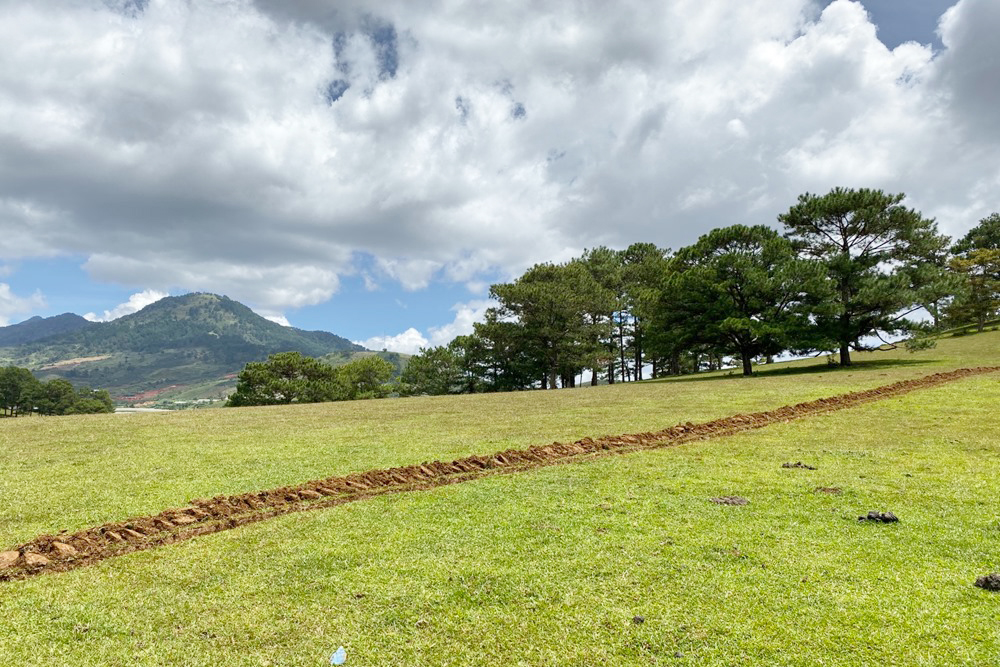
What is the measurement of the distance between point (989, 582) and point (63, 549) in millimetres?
11833

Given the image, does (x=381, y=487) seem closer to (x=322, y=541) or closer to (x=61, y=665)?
(x=322, y=541)

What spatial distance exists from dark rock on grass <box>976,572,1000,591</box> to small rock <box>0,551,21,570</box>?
471 inches

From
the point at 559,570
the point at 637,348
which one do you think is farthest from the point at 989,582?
the point at 637,348

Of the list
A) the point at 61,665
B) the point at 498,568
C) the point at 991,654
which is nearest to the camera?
the point at 991,654

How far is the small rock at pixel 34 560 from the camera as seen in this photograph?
22.5 feet

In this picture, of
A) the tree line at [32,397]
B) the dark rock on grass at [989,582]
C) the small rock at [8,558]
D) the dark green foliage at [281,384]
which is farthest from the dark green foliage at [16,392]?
the dark rock on grass at [989,582]

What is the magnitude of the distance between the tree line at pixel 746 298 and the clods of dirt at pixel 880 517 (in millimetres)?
38224

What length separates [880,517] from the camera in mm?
7387

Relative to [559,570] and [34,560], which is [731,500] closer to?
[559,570]

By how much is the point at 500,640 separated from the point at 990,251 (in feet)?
→ 298

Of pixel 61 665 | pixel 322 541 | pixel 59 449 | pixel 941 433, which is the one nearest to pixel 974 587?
pixel 322 541

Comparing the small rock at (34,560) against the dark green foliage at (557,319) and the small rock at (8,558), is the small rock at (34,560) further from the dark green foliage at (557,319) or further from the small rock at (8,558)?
the dark green foliage at (557,319)

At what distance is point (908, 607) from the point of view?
4.96 metres

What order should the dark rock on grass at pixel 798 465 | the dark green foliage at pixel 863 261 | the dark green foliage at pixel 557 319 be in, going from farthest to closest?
1. the dark green foliage at pixel 557 319
2. the dark green foliage at pixel 863 261
3. the dark rock on grass at pixel 798 465
